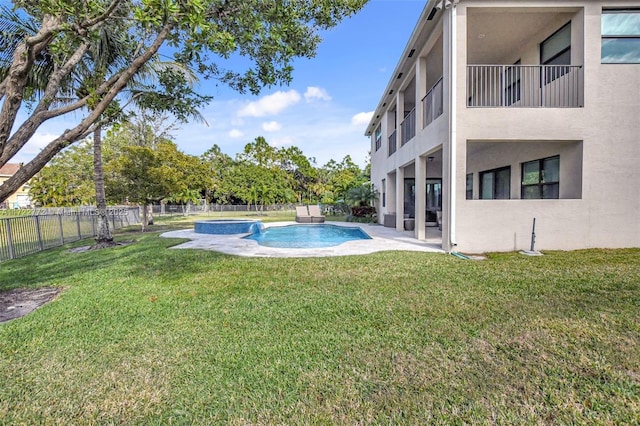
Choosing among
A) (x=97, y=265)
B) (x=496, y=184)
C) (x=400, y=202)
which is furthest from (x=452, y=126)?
(x=97, y=265)

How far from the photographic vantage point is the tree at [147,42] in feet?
11.0

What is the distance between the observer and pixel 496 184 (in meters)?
12.4

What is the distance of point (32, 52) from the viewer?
345 centimetres

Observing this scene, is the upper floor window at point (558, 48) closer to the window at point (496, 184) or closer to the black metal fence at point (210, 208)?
the window at point (496, 184)

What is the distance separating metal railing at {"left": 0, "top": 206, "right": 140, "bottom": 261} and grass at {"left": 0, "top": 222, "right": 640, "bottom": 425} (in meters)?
4.23

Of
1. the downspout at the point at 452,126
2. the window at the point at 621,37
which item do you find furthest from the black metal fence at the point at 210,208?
the window at the point at 621,37

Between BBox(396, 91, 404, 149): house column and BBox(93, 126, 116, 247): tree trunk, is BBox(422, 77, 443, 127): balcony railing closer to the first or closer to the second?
BBox(396, 91, 404, 149): house column

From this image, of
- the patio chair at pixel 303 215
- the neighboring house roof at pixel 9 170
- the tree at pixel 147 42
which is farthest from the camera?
the neighboring house roof at pixel 9 170

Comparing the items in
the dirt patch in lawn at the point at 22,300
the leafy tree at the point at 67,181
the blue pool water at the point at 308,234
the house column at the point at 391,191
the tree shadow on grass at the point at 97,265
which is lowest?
the blue pool water at the point at 308,234

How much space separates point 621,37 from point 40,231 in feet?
60.3

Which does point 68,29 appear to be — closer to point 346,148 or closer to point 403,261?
point 403,261

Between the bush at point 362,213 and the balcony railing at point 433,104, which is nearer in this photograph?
the balcony railing at point 433,104

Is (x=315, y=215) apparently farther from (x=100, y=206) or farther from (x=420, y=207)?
(x=100, y=206)

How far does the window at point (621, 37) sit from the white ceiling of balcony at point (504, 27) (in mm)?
996
